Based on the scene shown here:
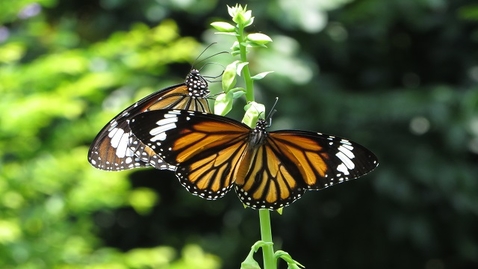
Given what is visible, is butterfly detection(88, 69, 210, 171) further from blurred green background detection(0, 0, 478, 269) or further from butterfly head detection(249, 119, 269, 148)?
blurred green background detection(0, 0, 478, 269)

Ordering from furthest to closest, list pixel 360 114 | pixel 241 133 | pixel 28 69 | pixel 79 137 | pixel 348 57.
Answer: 1. pixel 348 57
2. pixel 360 114
3. pixel 79 137
4. pixel 28 69
5. pixel 241 133

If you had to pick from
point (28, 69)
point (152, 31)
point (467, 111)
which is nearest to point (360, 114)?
point (467, 111)

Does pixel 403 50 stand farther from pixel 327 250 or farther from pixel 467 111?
pixel 327 250

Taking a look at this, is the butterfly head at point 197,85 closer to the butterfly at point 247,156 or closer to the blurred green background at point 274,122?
the butterfly at point 247,156

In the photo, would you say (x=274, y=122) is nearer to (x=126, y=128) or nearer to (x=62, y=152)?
→ (x=62, y=152)

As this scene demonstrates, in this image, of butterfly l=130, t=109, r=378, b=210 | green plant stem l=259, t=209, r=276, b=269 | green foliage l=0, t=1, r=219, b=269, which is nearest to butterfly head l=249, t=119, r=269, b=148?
butterfly l=130, t=109, r=378, b=210

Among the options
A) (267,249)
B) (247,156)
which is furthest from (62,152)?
(267,249)
